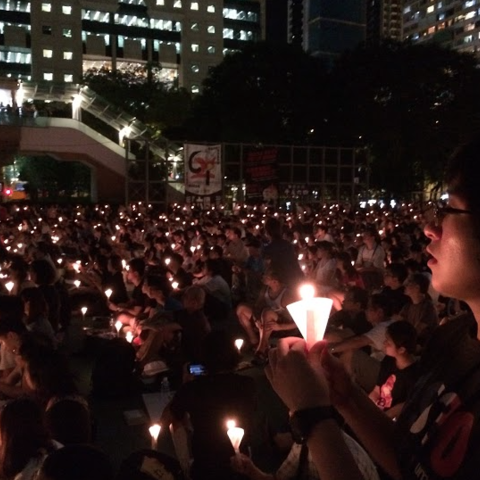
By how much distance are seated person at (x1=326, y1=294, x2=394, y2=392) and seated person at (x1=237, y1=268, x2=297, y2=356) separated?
1592mm

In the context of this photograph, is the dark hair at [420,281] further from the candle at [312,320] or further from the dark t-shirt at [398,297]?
the candle at [312,320]

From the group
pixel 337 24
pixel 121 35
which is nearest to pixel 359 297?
pixel 121 35

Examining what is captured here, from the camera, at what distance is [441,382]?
1.56 m

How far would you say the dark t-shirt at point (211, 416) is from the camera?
4285 millimetres

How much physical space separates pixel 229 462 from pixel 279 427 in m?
2.20

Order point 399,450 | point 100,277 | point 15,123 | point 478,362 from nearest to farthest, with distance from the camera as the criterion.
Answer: point 478,362 < point 399,450 < point 100,277 < point 15,123

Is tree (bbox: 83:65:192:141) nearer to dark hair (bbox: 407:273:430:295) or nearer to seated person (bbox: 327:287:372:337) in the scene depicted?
seated person (bbox: 327:287:372:337)

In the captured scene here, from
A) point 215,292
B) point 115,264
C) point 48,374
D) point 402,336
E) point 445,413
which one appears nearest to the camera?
point 445,413

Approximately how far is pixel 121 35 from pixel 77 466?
94.6 metres

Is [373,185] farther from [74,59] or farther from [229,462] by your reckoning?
[74,59]

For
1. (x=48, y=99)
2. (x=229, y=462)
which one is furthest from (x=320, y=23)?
(x=229, y=462)

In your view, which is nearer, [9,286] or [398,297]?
[398,297]

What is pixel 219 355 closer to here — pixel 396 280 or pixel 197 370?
pixel 197 370

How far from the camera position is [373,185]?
48.7m
